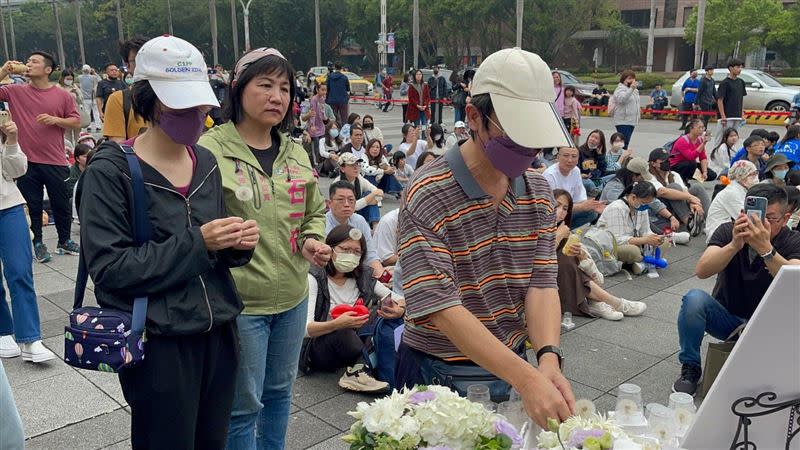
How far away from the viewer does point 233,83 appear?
2605 mm

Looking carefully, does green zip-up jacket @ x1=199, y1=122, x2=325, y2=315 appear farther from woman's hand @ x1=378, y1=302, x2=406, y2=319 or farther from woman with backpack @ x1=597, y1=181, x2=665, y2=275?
woman with backpack @ x1=597, y1=181, x2=665, y2=275

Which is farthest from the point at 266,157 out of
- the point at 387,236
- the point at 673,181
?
the point at 673,181

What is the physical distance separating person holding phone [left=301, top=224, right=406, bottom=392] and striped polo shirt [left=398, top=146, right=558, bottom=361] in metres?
2.15

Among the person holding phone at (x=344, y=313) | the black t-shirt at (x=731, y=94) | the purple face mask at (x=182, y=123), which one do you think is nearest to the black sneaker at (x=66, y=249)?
the person holding phone at (x=344, y=313)

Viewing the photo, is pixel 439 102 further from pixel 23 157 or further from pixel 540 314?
pixel 540 314

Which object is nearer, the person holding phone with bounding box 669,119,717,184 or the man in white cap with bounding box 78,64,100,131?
the person holding phone with bounding box 669,119,717,184

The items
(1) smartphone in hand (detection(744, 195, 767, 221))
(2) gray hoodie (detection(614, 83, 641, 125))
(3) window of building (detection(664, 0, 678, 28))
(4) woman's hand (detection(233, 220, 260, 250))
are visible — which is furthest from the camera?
(3) window of building (detection(664, 0, 678, 28))

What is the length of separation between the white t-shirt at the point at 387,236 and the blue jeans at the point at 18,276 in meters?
2.65

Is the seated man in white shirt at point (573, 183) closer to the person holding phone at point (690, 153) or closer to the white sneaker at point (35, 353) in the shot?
the person holding phone at point (690, 153)

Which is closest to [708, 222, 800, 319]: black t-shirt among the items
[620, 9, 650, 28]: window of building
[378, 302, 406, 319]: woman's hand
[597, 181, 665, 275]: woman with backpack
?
[378, 302, 406, 319]: woman's hand

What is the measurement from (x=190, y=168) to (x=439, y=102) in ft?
50.9

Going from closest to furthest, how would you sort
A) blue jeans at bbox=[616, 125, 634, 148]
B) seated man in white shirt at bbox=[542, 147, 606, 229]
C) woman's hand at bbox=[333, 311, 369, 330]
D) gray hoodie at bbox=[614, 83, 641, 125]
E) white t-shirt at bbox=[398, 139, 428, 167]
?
woman's hand at bbox=[333, 311, 369, 330] < seated man in white shirt at bbox=[542, 147, 606, 229] < white t-shirt at bbox=[398, 139, 428, 167] < gray hoodie at bbox=[614, 83, 641, 125] < blue jeans at bbox=[616, 125, 634, 148]

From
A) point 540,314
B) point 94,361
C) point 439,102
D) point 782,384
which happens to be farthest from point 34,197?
point 439,102

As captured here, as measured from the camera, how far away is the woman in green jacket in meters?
2.50
